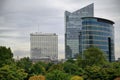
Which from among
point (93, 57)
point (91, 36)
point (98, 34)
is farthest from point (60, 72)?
point (98, 34)

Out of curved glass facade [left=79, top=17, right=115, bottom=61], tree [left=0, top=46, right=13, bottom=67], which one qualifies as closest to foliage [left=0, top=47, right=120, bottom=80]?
tree [left=0, top=46, right=13, bottom=67]

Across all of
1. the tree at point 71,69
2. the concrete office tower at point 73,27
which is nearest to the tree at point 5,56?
the tree at point 71,69

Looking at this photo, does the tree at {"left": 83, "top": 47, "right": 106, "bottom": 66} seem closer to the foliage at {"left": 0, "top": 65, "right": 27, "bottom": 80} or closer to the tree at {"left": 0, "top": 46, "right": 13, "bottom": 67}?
the tree at {"left": 0, "top": 46, "right": 13, "bottom": 67}

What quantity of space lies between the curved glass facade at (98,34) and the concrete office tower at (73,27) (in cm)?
2644

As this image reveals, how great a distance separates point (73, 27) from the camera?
161 meters

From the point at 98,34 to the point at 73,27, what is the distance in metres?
43.2

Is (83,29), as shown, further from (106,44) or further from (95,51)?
(95,51)

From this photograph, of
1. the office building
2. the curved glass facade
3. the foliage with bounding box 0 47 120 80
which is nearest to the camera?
the foliage with bounding box 0 47 120 80

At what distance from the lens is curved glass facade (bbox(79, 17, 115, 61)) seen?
377 feet

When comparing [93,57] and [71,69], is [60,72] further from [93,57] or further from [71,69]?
[93,57]

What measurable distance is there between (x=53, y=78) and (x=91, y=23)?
71.4 m

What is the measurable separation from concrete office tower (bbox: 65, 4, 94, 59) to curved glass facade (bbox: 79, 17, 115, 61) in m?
26.4

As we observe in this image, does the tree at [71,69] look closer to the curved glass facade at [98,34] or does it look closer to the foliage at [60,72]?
the foliage at [60,72]

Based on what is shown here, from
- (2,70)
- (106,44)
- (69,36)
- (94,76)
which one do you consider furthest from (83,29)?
(2,70)
